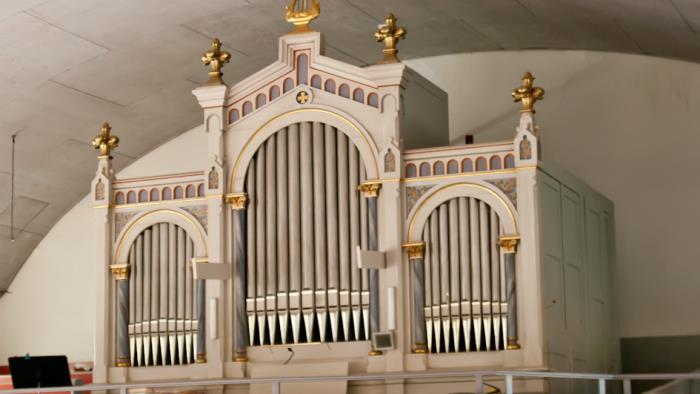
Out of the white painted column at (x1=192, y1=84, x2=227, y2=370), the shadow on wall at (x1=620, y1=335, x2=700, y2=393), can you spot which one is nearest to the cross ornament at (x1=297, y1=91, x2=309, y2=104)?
the white painted column at (x1=192, y1=84, x2=227, y2=370)

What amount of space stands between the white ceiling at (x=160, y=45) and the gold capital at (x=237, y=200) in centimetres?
264

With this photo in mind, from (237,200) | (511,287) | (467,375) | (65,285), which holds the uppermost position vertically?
(237,200)

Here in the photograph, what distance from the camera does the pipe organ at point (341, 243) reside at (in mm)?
12867

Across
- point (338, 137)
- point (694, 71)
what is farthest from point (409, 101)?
point (694, 71)

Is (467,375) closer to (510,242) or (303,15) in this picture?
(510,242)

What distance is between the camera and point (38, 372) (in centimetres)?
1359

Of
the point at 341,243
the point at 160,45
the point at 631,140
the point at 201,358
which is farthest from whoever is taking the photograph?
the point at 631,140

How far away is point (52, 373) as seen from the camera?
13.6 metres

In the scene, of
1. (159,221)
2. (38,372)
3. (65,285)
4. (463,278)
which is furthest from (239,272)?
(65,285)

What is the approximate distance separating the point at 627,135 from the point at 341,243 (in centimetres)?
498

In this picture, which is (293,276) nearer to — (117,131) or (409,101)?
(409,101)

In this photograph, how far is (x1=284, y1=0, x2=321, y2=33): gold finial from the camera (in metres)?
14.0

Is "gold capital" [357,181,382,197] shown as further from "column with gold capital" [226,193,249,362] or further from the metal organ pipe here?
"column with gold capital" [226,193,249,362]

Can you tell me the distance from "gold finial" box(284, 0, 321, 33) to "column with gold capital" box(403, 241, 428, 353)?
8.64 feet
